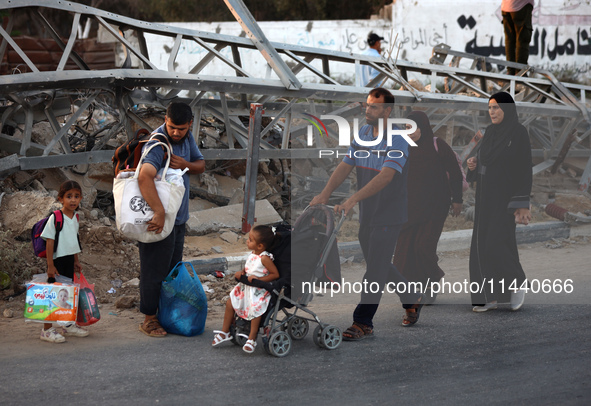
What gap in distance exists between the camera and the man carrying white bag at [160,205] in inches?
202

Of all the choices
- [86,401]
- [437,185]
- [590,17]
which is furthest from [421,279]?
[590,17]

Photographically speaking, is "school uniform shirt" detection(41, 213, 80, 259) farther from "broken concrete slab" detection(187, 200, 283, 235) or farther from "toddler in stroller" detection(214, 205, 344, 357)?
"broken concrete slab" detection(187, 200, 283, 235)

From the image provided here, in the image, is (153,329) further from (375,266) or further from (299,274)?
(375,266)

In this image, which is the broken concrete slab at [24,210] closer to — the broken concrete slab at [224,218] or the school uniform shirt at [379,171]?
the broken concrete slab at [224,218]

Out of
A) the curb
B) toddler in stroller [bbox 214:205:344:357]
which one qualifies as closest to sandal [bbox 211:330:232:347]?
toddler in stroller [bbox 214:205:344:357]

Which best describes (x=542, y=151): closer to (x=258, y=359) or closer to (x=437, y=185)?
A: (x=437, y=185)

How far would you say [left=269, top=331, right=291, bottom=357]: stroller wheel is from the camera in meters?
5.02

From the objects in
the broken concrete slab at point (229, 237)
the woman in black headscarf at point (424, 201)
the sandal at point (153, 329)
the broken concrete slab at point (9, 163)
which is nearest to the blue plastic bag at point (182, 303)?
the sandal at point (153, 329)

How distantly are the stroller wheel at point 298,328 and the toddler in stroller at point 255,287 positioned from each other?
0.44m

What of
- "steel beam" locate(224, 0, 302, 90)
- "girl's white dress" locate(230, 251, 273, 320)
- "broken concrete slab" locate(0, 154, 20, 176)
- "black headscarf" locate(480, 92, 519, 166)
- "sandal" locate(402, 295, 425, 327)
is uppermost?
"steel beam" locate(224, 0, 302, 90)

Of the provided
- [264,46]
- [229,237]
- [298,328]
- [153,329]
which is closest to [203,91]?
[264,46]

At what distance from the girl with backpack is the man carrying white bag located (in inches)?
15.9

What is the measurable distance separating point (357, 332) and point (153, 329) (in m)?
1.60

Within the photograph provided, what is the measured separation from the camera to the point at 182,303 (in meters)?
5.52
